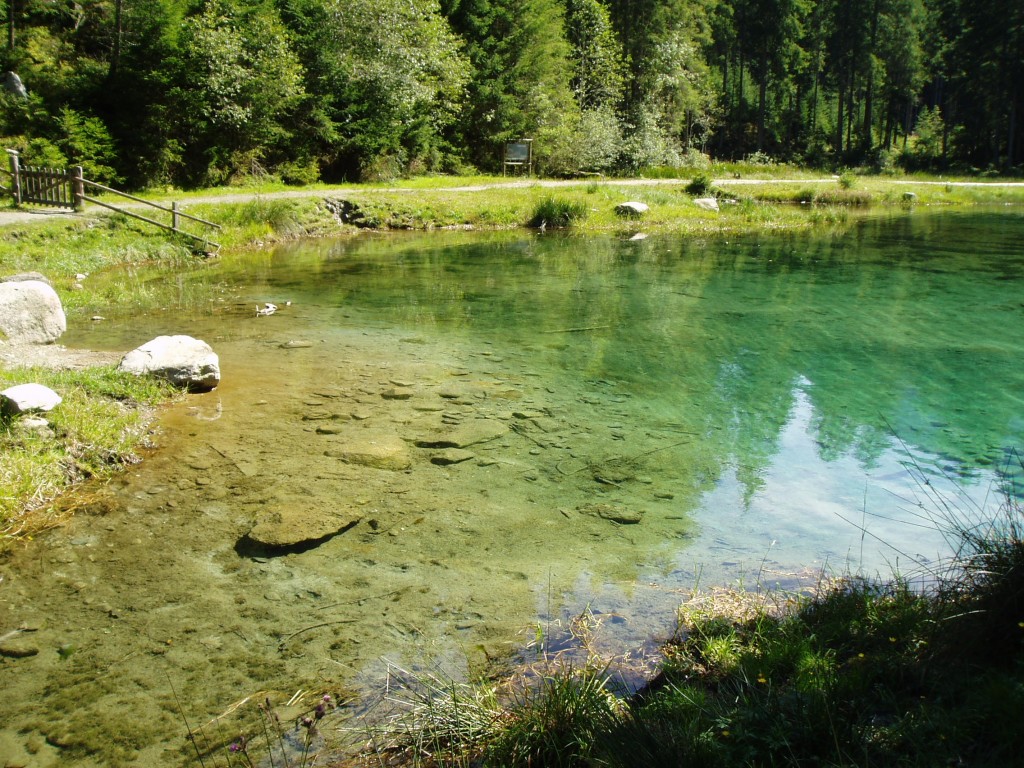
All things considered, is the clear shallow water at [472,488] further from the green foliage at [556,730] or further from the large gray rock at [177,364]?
the green foliage at [556,730]

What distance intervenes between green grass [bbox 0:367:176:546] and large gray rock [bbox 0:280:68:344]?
224 cm

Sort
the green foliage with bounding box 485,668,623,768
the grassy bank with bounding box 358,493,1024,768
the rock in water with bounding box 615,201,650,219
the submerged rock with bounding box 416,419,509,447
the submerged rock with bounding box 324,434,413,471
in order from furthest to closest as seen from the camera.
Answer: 1. the rock in water with bounding box 615,201,650,219
2. the submerged rock with bounding box 416,419,509,447
3. the submerged rock with bounding box 324,434,413,471
4. the green foliage with bounding box 485,668,623,768
5. the grassy bank with bounding box 358,493,1024,768

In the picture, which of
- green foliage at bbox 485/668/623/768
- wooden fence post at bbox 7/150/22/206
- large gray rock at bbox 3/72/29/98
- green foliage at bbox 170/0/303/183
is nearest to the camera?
green foliage at bbox 485/668/623/768

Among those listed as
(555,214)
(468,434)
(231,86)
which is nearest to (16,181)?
(231,86)

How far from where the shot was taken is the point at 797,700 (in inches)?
131

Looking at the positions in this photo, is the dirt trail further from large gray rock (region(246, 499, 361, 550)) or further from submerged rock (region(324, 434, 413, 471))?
large gray rock (region(246, 499, 361, 550))

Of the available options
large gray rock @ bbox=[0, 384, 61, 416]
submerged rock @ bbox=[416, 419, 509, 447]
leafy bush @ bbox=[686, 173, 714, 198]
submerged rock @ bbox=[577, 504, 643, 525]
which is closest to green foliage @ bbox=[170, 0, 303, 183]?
leafy bush @ bbox=[686, 173, 714, 198]

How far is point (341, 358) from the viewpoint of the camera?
10.8m

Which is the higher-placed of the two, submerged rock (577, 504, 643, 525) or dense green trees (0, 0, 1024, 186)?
dense green trees (0, 0, 1024, 186)

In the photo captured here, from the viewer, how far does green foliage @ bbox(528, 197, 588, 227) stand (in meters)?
28.4

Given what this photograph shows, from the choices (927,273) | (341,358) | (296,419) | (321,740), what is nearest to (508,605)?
(321,740)

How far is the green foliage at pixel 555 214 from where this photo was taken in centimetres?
2844

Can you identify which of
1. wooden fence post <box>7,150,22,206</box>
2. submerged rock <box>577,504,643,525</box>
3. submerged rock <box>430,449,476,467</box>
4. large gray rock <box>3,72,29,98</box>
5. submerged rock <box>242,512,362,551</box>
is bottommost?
submerged rock <box>577,504,643,525</box>

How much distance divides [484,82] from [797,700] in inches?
1686
